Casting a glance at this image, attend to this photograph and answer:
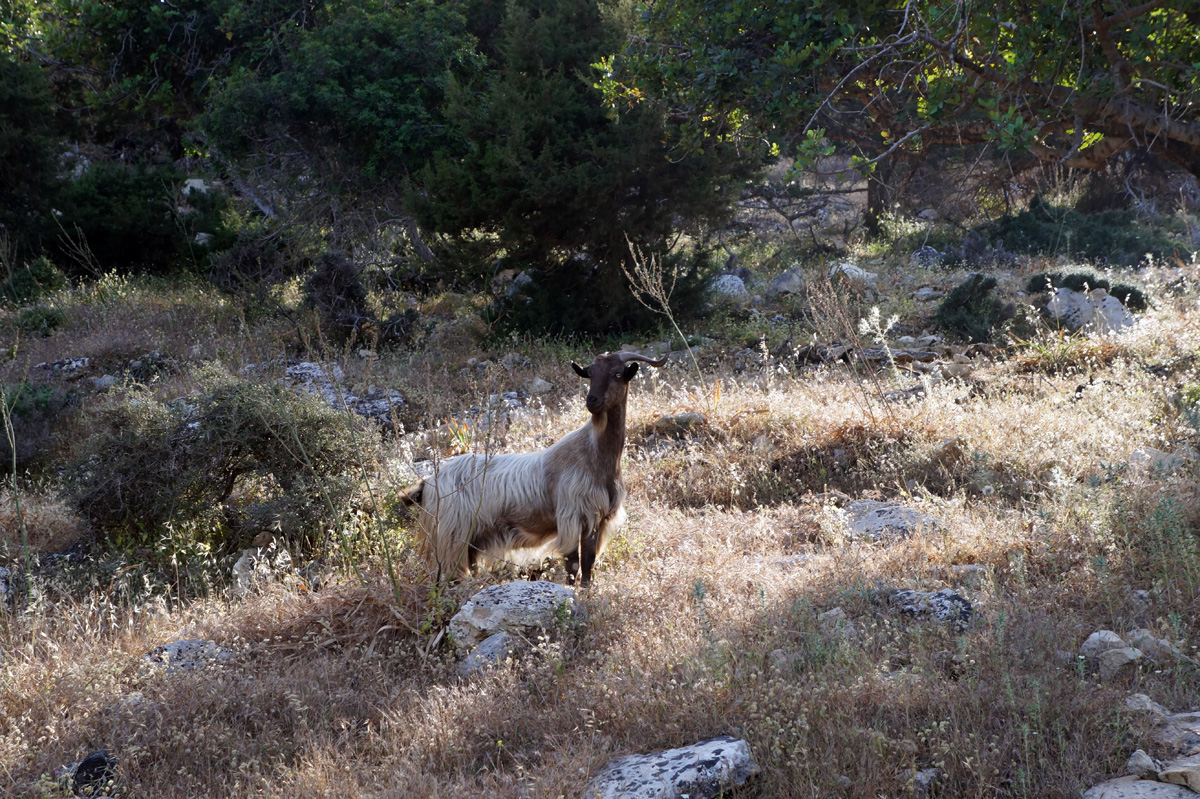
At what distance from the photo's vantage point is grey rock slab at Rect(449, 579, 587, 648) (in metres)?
4.62

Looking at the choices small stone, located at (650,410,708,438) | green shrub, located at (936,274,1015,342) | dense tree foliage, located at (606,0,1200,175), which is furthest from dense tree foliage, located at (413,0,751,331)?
small stone, located at (650,410,708,438)

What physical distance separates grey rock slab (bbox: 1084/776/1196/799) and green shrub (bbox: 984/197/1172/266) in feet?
46.6

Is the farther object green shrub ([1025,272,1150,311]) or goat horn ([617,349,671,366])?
green shrub ([1025,272,1150,311])

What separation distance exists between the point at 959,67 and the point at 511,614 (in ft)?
19.8

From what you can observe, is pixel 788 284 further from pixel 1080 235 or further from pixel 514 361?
pixel 1080 235

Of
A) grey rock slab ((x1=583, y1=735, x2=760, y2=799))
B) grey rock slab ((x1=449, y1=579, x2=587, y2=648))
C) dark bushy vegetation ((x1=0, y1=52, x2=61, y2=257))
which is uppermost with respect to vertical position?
dark bushy vegetation ((x1=0, y1=52, x2=61, y2=257))

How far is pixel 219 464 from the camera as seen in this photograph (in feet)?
21.5

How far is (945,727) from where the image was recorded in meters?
3.41

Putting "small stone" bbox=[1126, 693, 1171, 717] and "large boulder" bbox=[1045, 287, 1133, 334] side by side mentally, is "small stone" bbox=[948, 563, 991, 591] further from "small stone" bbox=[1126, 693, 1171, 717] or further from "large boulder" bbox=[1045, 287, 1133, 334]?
"large boulder" bbox=[1045, 287, 1133, 334]

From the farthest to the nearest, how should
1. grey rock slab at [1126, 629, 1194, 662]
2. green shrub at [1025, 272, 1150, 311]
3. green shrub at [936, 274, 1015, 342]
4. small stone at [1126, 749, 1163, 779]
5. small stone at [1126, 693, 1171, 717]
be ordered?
1. green shrub at [1025, 272, 1150, 311]
2. green shrub at [936, 274, 1015, 342]
3. grey rock slab at [1126, 629, 1194, 662]
4. small stone at [1126, 693, 1171, 717]
5. small stone at [1126, 749, 1163, 779]

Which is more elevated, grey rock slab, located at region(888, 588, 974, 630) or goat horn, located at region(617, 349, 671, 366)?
goat horn, located at region(617, 349, 671, 366)

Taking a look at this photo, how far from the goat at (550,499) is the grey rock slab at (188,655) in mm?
1298

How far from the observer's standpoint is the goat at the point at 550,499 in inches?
215

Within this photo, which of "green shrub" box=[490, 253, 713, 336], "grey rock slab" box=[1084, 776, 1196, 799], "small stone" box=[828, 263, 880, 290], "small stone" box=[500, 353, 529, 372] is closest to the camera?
"grey rock slab" box=[1084, 776, 1196, 799]
